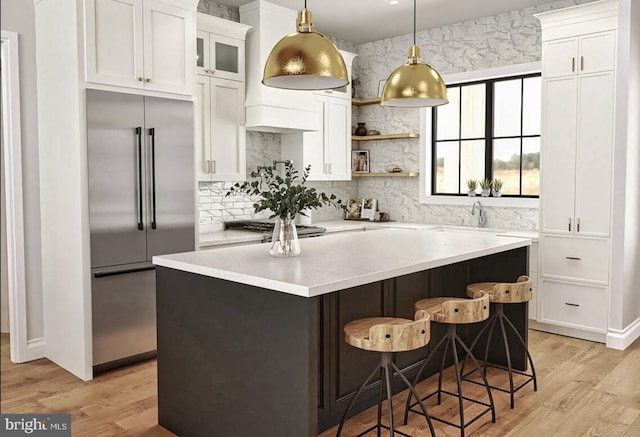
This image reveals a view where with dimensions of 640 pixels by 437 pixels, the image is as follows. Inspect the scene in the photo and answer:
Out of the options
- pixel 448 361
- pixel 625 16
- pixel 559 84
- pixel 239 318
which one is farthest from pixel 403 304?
pixel 625 16

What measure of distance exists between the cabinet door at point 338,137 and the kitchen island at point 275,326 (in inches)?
99.5

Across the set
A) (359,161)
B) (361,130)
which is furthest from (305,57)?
(359,161)

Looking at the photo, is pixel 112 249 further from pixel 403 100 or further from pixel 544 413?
pixel 544 413

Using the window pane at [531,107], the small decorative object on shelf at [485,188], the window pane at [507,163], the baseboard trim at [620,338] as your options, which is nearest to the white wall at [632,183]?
the baseboard trim at [620,338]

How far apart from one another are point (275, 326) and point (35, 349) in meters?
2.72

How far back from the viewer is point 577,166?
4.61m

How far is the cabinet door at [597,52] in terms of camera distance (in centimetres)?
439

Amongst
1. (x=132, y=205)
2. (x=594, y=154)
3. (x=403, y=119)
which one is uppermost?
(x=403, y=119)

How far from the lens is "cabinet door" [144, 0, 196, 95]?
3.98 meters

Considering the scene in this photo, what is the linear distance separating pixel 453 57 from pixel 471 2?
2.62 ft

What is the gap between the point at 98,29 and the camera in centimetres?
369

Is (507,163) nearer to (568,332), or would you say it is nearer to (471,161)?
(471,161)

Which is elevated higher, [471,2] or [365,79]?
[471,2]

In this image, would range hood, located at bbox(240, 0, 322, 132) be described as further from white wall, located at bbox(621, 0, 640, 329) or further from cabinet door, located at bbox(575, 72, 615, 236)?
white wall, located at bbox(621, 0, 640, 329)
